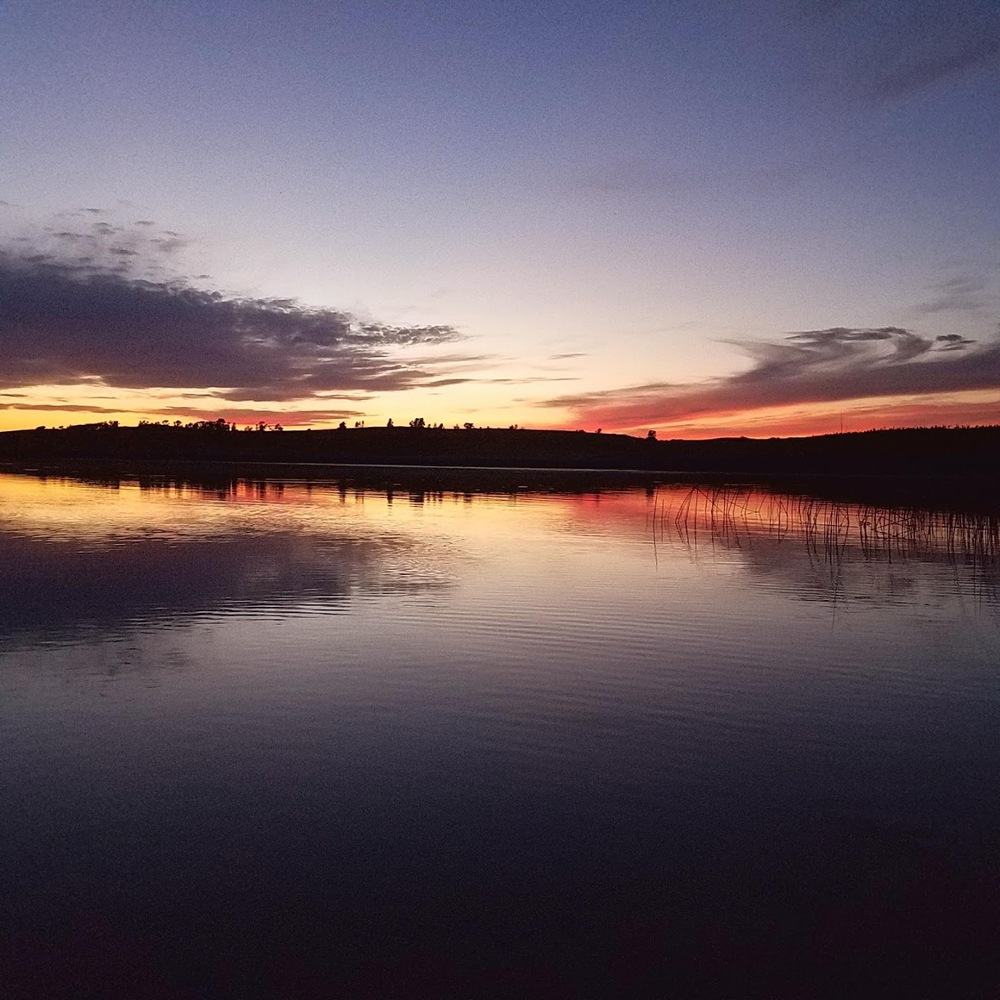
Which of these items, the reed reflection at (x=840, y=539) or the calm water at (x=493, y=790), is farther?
the reed reflection at (x=840, y=539)

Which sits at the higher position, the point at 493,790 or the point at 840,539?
the point at 840,539

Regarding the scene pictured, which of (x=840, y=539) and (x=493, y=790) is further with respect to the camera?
(x=840, y=539)

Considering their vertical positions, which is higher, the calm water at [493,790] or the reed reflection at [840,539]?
the reed reflection at [840,539]

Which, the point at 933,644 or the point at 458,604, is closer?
the point at 933,644

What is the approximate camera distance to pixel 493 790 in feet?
26.1

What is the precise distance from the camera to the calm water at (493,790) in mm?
5512

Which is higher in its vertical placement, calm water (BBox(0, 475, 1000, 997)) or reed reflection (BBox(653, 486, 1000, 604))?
reed reflection (BBox(653, 486, 1000, 604))

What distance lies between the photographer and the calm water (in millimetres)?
5512

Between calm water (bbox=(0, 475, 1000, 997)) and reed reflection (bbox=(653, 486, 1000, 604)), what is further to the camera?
reed reflection (bbox=(653, 486, 1000, 604))

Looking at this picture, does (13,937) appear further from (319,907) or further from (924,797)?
(924,797)

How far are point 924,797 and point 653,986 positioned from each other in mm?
4090

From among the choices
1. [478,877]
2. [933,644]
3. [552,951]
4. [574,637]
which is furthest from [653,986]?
[933,644]

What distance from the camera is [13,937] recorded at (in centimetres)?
552

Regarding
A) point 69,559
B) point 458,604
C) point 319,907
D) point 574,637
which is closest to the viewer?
point 319,907
